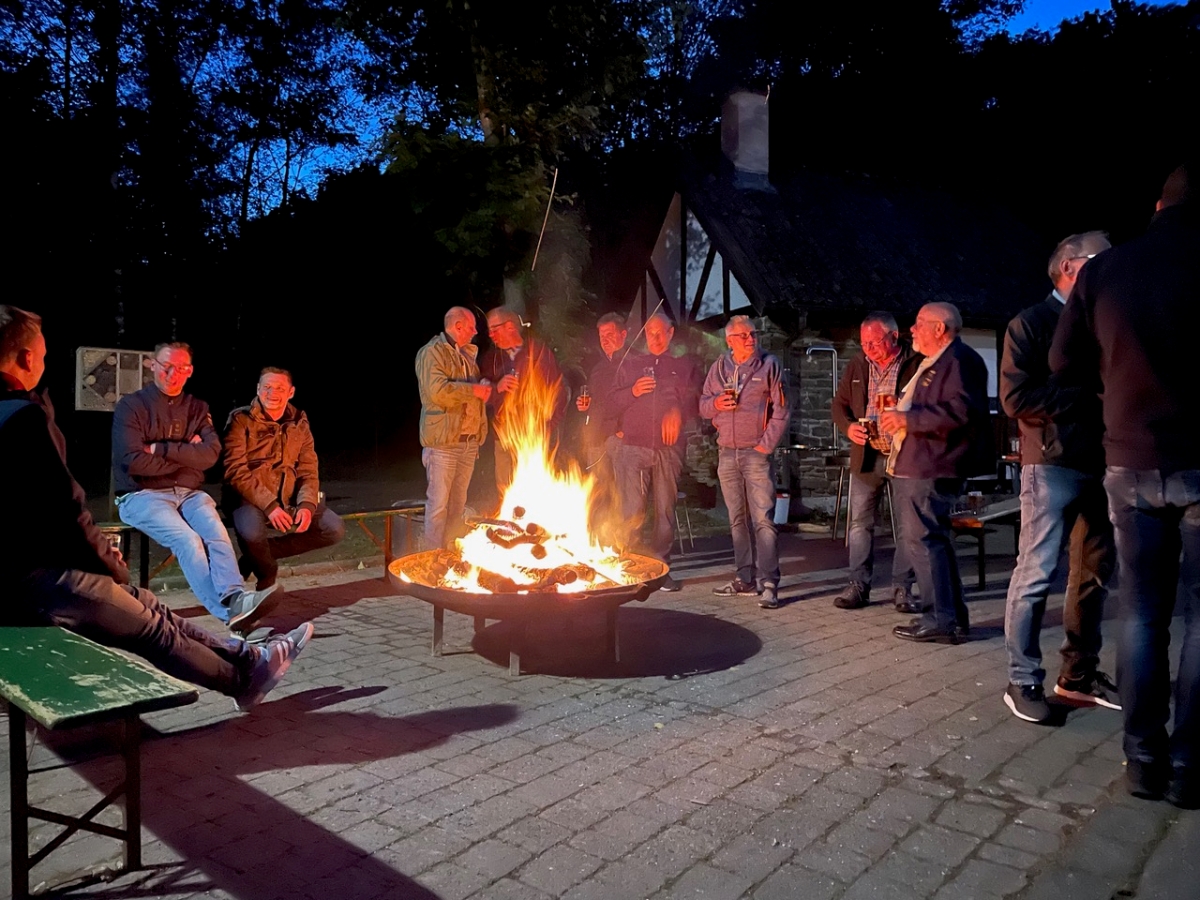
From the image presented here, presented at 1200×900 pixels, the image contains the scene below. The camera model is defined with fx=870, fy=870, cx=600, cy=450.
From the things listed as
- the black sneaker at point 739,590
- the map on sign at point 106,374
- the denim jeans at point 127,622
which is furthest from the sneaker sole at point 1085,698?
the map on sign at point 106,374

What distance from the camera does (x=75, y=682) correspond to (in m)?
2.66

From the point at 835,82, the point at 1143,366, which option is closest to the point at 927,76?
the point at 835,82

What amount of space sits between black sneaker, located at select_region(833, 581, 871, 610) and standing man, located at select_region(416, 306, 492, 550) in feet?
9.92

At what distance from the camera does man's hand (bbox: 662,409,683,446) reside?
22.9 feet

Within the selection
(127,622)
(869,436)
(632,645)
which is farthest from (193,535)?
(869,436)

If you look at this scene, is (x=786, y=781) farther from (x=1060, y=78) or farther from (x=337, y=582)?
(x=1060, y=78)

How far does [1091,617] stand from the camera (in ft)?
13.9

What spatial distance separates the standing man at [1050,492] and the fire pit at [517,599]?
6.10 feet

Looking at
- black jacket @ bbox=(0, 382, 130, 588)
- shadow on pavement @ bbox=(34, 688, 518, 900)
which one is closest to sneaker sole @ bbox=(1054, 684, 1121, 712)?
shadow on pavement @ bbox=(34, 688, 518, 900)

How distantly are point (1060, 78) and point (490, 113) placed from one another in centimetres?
1885

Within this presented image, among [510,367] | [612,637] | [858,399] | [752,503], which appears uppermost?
[510,367]

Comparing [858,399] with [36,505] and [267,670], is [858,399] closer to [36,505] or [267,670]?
[267,670]

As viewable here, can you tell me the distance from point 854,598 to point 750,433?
144 cm

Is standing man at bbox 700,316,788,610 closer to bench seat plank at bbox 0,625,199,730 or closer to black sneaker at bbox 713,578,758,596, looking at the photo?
black sneaker at bbox 713,578,758,596
